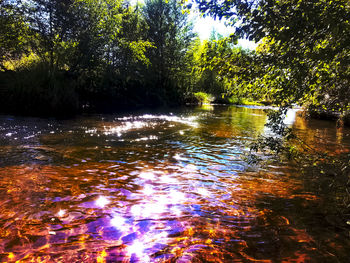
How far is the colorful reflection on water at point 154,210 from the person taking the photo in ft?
10.7

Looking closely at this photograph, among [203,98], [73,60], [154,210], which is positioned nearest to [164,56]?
[203,98]

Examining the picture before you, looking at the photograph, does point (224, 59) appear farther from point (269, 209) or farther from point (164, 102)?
point (164, 102)

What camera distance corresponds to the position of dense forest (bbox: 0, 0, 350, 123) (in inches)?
182

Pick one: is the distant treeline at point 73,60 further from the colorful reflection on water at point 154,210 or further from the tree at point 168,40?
the colorful reflection on water at point 154,210

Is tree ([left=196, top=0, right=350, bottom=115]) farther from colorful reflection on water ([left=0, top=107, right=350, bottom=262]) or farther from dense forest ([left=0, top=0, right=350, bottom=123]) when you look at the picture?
colorful reflection on water ([left=0, top=107, right=350, bottom=262])

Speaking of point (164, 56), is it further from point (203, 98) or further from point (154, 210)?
point (154, 210)

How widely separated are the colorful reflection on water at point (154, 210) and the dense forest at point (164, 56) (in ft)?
7.63

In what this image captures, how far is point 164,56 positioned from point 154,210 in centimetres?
4227

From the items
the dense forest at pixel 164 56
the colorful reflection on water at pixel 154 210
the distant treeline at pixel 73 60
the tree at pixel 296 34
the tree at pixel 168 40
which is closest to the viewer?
the colorful reflection on water at pixel 154 210

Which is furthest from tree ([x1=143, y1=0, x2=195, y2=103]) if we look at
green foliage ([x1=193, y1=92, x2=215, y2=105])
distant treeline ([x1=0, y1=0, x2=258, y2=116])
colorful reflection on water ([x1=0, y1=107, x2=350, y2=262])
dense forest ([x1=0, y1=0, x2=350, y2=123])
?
colorful reflection on water ([x1=0, y1=107, x2=350, y2=262])

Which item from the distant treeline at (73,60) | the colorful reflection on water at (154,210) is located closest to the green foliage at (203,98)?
the distant treeline at (73,60)

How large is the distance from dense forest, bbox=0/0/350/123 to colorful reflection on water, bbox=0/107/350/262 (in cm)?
233

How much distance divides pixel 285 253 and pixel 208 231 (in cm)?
113

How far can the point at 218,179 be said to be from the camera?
20.8ft
